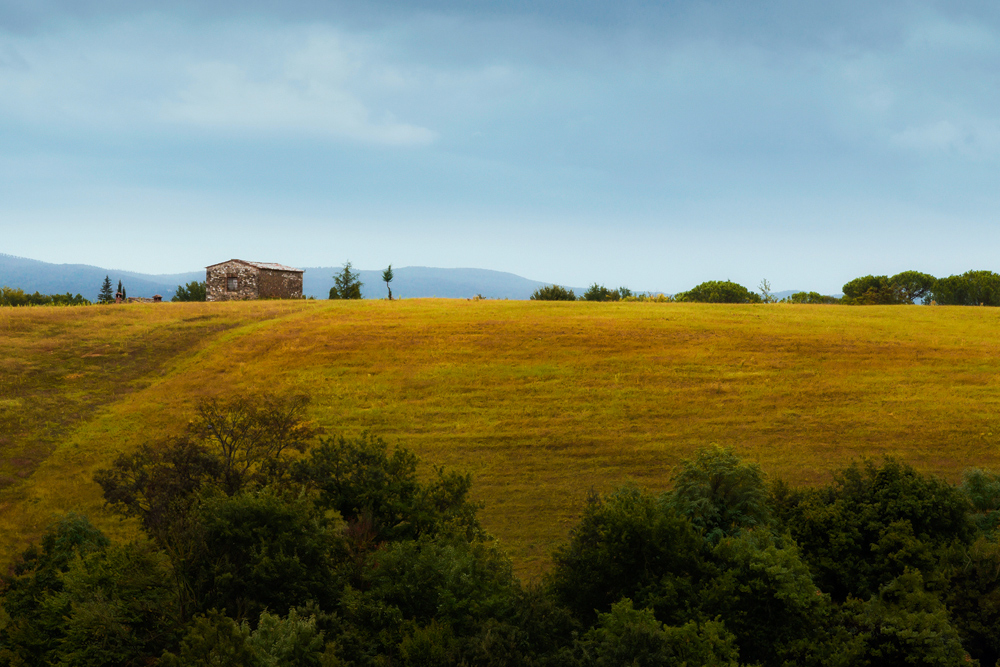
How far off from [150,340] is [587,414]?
27935mm

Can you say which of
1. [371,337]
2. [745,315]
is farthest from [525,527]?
[745,315]

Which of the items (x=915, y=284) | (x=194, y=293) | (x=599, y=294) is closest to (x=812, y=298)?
(x=915, y=284)

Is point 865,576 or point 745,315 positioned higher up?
point 745,315

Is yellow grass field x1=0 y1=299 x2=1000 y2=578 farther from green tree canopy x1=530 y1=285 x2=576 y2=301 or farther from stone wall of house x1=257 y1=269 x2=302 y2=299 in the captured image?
green tree canopy x1=530 y1=285 x2=576 y2=301

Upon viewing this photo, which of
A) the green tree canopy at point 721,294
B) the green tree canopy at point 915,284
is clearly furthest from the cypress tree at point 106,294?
the green tree canopy at point 915,284

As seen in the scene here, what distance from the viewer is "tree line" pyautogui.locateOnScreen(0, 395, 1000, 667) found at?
11703 mm

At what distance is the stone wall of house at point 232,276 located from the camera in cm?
6081

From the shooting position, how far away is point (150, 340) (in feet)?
131

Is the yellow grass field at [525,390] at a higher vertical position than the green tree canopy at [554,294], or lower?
lower

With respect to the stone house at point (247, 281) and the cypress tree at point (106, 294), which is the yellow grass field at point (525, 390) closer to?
the stone house at point (247, 281)

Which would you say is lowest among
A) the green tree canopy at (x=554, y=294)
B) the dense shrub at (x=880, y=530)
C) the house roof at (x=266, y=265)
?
the dense shrub at (x=880, y=530)

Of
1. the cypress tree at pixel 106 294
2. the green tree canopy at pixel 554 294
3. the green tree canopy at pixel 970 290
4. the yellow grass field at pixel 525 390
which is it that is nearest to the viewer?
the yellow grass field at pixel 525 390

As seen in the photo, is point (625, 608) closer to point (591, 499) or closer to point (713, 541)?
point (591, 499)

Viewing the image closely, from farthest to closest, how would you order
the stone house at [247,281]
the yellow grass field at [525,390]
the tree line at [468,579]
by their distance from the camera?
1. the stone house at [247,281]
2. the yellow grass field at [525,390]
3. the tree line at [468,579]
